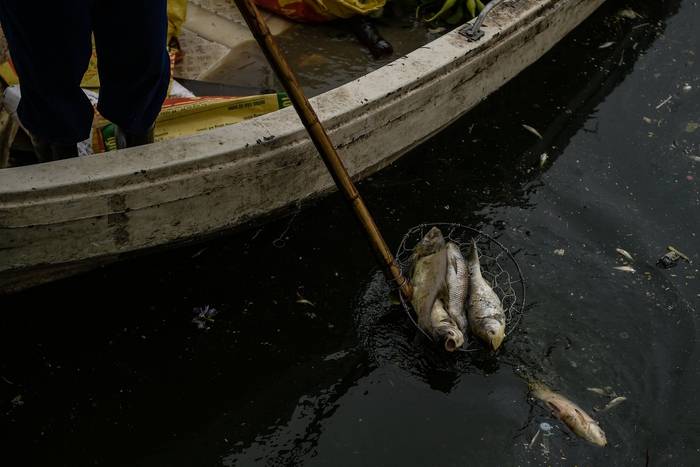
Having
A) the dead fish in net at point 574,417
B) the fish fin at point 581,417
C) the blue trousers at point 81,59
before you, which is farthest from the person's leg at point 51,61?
the fish fin at point 581,417

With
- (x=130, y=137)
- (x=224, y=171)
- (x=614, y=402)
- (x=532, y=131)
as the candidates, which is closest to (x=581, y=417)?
(x=614, y=402)

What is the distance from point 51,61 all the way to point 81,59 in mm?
126

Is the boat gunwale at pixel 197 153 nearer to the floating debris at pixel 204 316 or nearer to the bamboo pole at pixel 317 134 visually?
the bamboo pole at pixel 317 134

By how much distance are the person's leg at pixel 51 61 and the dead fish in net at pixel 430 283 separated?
6.12 feet

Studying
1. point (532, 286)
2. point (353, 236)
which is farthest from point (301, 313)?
point (532, 286)

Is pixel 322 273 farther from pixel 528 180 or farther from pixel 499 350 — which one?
pixel 528 180

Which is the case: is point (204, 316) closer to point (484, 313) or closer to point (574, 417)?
point (484, 313)

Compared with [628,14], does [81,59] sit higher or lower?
higher

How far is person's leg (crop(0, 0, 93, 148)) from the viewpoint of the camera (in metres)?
2.55

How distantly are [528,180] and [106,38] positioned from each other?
2.90 m

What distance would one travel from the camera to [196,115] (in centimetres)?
364

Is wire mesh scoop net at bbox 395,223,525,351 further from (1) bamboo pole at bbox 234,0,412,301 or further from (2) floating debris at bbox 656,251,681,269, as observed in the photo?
(2) floating debris at bbox 656,251,681,269

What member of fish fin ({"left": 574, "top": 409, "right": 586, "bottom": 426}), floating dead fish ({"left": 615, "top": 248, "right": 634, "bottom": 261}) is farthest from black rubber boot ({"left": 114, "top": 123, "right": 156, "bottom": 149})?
floating dead fish ({"left": 615, "top": 248, "right": 634, "bottom": 261})

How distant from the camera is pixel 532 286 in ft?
12.7
